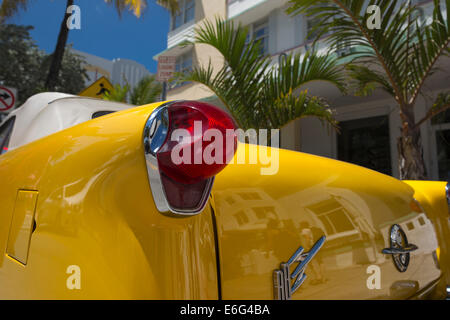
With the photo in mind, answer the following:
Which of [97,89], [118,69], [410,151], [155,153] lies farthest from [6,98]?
[118,69]

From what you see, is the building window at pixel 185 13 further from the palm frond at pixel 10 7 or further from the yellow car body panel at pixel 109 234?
the yellow car body panel at pixel 109 234

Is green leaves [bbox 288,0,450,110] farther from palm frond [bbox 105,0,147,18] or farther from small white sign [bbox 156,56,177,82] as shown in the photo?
palm frond [bbox 105,0,147,18]

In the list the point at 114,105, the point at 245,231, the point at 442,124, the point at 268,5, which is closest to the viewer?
the point at 245,231

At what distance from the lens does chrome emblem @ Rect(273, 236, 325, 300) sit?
0.90 m

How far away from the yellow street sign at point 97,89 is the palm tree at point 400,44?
5.03m

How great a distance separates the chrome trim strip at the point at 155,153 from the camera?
0.78 meters

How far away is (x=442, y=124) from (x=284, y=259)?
8908 millimetres

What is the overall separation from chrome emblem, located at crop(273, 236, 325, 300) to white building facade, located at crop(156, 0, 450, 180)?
7070 mm

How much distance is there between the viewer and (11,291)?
3.01 ft

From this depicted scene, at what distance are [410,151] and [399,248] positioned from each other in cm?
368

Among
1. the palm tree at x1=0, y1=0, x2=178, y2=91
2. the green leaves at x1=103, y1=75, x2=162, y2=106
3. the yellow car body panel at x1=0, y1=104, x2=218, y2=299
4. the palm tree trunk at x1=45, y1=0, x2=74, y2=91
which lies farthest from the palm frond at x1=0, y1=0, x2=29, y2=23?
the yellow car body panel at x1=0, y1=104, x2=218, y2=299

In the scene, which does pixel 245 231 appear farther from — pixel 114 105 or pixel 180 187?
pixel 114 105

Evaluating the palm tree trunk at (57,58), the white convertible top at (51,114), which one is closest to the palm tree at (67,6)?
the palm tree trunk at (57,58)
